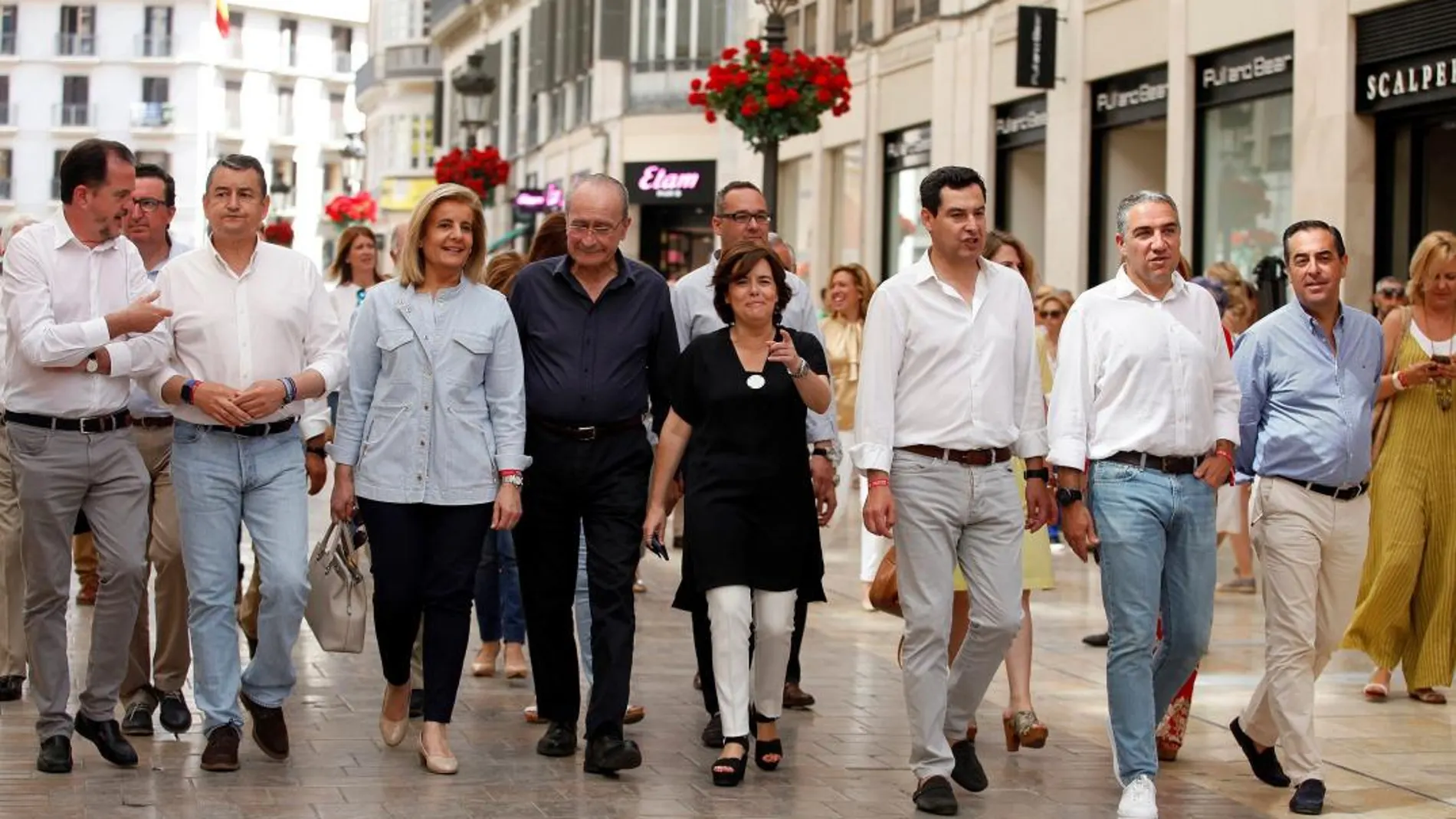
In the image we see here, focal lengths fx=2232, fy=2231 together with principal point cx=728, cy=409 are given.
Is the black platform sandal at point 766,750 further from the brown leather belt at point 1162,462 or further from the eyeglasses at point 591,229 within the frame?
the eyeglasses at point 591,229

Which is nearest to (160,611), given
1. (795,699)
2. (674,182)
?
(795,699)

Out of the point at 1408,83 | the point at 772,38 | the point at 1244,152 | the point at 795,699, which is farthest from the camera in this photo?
the point at 1244,152

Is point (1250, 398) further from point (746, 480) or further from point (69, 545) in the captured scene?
point (69, 545)

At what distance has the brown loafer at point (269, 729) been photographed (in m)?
8.04

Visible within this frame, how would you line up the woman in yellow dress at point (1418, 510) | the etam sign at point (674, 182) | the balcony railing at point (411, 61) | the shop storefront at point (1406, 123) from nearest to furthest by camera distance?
the woman in yellow dress at point (1418, 510)
the shop storefront at point (1406, 123)
the etam sign at point (674, 182)
the balcony railing at point (411, 61)

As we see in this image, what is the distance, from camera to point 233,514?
793 cm

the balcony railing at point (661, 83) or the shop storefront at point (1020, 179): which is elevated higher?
the balcony railing at point (661, 83)

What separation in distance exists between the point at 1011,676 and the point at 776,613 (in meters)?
1.16

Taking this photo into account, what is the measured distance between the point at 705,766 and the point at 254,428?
206 centimetres

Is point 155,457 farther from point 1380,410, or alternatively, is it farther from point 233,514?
point 1380,410

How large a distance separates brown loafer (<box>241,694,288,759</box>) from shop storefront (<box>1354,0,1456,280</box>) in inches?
443

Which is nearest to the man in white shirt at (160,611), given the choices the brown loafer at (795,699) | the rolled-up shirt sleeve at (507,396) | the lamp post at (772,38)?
the rolled-up shirt sleeve at (507,396)

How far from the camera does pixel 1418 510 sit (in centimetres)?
1001

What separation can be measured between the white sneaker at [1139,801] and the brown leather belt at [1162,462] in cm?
104
